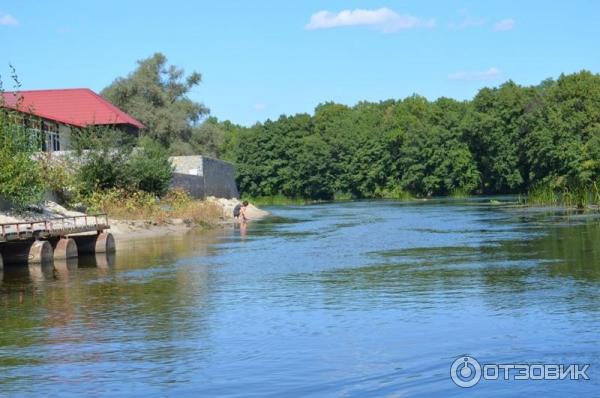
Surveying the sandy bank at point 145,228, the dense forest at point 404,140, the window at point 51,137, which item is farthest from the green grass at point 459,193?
the sandy bank at point 145,228

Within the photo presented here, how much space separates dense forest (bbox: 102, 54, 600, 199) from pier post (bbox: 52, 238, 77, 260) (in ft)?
→ 165

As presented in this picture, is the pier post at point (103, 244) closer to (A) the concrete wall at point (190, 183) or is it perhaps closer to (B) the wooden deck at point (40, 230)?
(B) the wooden deck at point (40, 230)

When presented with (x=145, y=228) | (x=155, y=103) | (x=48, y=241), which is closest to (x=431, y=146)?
(x=155, y=103)

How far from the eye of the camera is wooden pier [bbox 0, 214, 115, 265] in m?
28.2

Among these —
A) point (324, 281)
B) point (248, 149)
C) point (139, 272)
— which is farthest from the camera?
point (248, 149)

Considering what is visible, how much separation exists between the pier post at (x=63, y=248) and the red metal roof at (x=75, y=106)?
119 feet

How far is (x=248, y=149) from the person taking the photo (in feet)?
420

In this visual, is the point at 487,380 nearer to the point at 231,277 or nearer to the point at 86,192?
the point at 231,277

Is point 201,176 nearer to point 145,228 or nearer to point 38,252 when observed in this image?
point 145,228

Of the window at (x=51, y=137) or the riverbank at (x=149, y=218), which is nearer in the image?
the riverbank at (x=149, y=218)

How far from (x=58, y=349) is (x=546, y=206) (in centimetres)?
5345

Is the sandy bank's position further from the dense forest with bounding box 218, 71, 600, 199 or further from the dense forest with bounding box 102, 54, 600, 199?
the dense forest with bounding box 218, 71, 600, 199

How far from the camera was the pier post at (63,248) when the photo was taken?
30.1 metres

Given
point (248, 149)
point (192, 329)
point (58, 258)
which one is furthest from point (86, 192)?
point (248, 149)
